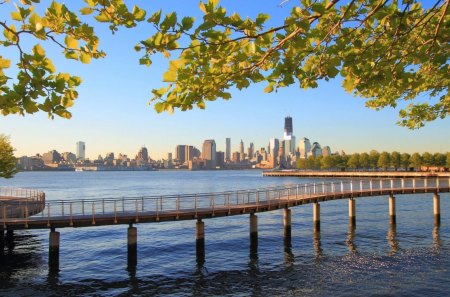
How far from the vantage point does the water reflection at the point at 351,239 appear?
3114 centimetres

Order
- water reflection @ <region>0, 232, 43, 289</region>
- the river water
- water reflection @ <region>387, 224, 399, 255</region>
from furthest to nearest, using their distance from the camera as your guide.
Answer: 1. water reflection @ <region>387, 224, 399, 255</region>
2. water reflection @ <region>0, 232, 43, 289</region>
3. the river water

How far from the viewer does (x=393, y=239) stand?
34688mm

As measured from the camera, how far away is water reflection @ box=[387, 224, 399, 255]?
3044 centimetres

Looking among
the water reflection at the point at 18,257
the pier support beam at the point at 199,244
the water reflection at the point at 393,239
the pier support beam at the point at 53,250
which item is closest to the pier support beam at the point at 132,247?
the pier support beam at the point at 199,244

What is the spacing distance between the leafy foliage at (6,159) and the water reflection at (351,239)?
37096 millimetres

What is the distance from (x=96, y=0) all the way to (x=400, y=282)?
74.4 ft

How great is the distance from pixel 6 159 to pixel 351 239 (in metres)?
38.9

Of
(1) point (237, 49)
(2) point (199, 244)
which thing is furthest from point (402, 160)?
(1) point (237, 49)

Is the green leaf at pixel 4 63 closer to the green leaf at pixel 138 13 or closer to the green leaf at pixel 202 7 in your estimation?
the green leaf at pixel 138 13

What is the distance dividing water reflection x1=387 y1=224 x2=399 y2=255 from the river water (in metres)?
0.07

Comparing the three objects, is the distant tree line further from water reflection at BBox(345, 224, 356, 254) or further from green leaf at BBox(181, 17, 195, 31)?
green leaf at BBox(181, 17, 195, 31)

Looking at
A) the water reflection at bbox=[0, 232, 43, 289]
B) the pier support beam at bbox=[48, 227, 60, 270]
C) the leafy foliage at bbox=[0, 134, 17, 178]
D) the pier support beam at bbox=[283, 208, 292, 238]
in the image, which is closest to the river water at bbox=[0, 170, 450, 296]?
the water reflection at bbox=[0, 232, 43, 289]

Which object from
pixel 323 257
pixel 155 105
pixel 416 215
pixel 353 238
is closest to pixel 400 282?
pixel 323 257

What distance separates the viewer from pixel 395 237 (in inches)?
1400
